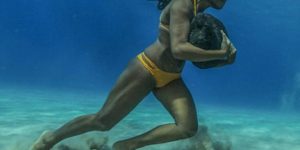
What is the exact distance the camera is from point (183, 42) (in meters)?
4.30

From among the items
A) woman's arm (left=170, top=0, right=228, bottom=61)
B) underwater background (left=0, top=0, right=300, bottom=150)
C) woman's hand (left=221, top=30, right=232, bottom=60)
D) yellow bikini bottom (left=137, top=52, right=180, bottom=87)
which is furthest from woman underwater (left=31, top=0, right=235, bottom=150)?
underwater background (left=0, top=0, right=300, bottom=150)

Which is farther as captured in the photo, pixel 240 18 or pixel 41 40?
pixel 41 40

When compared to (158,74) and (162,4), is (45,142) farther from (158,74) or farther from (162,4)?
(162,4)

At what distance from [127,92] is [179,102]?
58cm

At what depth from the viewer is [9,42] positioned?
8056cm

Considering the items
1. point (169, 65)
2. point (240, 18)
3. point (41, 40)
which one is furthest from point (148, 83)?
point (41, 40)

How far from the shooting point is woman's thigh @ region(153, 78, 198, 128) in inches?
187

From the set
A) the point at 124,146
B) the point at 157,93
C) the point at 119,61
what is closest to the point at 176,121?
the point at 157,93

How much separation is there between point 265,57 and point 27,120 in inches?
3486

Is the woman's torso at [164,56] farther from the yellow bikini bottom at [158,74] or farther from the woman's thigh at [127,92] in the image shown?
the woman's thigh at [127,92]

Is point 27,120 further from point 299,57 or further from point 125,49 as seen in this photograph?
point 299,57

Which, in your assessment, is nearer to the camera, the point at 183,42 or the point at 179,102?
the point at 183,42

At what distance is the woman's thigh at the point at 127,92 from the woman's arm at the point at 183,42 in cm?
67

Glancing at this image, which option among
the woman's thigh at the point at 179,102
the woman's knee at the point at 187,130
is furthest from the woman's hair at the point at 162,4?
the woman's knee at the point at 187,130
